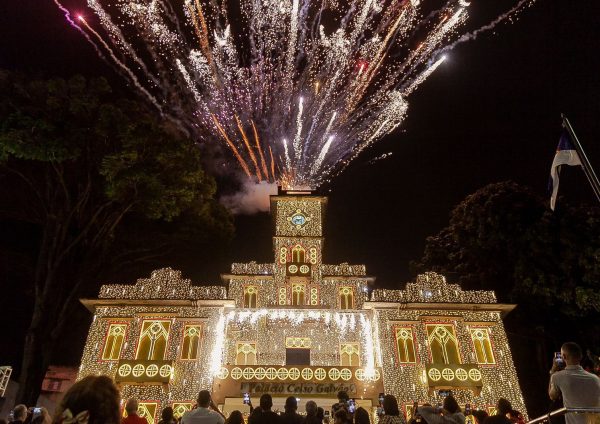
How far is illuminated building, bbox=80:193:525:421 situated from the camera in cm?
1878

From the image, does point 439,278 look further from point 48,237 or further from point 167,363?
point 48,237

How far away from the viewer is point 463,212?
2766cm

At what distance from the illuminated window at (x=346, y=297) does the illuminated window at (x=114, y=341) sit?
10.1 meters

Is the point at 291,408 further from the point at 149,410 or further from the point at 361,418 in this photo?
the point at 149,410

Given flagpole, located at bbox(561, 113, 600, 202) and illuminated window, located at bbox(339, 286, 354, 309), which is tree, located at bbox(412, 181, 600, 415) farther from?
flagpole, located at bbox(561, 113, 600, 202)

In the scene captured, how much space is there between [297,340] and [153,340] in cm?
642

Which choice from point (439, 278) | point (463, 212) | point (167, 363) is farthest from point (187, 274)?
point (463, 212)

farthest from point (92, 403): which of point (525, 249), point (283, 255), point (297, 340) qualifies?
point (525, 249)

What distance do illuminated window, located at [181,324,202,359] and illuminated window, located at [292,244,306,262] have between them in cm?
654

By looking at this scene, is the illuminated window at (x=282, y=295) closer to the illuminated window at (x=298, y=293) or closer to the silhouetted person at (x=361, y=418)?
the illuminated window at (x=298, y=293)

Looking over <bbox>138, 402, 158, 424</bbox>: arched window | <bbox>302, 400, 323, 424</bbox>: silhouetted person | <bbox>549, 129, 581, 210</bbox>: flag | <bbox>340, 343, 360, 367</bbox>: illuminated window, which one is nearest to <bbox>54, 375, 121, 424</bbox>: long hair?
<bbox>302, 400, 323, 424</bbox>: silhouetted person

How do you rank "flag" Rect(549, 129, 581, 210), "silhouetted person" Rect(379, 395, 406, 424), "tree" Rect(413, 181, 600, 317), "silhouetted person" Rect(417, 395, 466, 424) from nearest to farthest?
"silhouetted person" Rect(417, 395, 466, 424), "silhouetted person" Rect(379, 395, 406, 424), "flag" Rect(549, 129, 581, 210), "tree" Rect(413, 181, 600, 317)

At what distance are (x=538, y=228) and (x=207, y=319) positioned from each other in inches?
644

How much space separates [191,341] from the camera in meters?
19.8
